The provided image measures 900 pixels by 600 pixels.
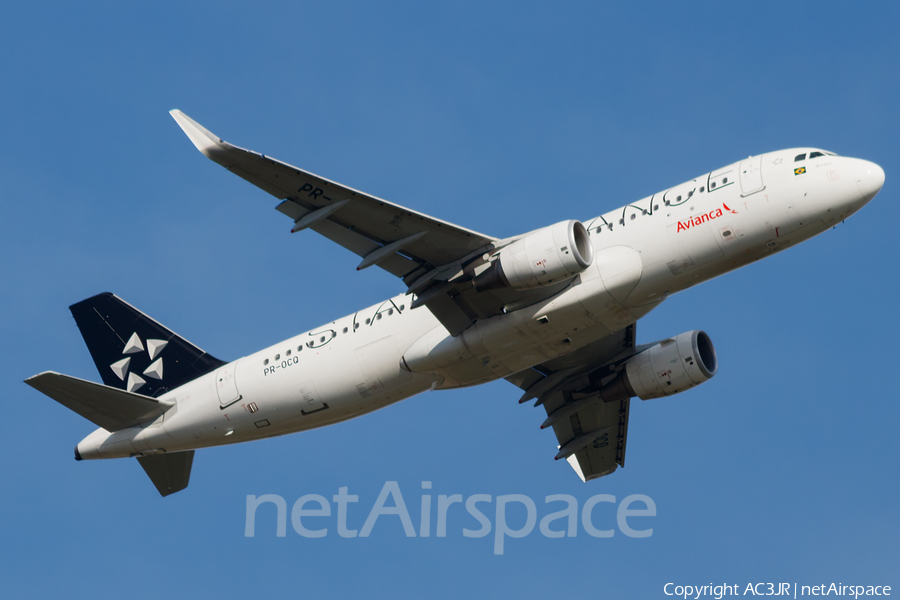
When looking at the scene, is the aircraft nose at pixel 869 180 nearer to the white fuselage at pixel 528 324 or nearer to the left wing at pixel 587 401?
the white fuselage at pixel 528 324

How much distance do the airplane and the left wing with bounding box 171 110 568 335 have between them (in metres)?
0.05

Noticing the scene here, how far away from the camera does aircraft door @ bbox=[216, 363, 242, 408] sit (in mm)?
35344

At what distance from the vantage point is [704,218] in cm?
3016

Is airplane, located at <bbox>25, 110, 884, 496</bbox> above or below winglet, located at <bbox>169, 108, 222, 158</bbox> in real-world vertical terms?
below

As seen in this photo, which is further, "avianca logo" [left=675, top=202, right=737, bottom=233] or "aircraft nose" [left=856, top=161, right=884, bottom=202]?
"avianca logo" [left=675, top=202, right=737, bottom=233]

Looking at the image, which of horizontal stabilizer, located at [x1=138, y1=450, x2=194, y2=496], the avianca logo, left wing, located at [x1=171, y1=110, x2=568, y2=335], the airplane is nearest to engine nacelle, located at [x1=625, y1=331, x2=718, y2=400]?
the airplane

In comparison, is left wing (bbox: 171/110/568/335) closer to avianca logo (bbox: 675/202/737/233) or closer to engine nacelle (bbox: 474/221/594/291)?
engine nacelle (bbox: 474/221/594/291)

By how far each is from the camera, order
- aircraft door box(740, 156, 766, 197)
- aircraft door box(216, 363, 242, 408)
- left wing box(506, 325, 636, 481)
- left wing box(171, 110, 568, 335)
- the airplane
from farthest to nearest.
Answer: left wing box(506, 325, 636, 481)
aircraft door box(216, 363, 242, 408)
aircraft door box(740, 156, 766, 197)
the airplane
left wing box(171, 110, 568, 335)

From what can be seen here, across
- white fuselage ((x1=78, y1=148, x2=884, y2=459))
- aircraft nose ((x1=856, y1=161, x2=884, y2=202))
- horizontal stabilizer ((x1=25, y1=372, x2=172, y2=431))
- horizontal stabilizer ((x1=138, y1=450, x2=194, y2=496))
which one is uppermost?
aircraft nose ((x1=856, y1=161, x2=884, y2=202))

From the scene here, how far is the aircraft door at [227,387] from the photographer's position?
3534 centimetres

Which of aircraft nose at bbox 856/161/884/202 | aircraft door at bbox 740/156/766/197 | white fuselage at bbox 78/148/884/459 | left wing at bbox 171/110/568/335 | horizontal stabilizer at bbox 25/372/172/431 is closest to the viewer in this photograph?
left wing at bbox 171/110/568/335

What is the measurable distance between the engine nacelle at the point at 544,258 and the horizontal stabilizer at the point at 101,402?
14.2m

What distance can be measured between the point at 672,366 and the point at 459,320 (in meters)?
9.50

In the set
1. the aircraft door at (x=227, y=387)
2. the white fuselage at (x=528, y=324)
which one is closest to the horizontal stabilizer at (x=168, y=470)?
the white fuselage at (x=528, y=324)
